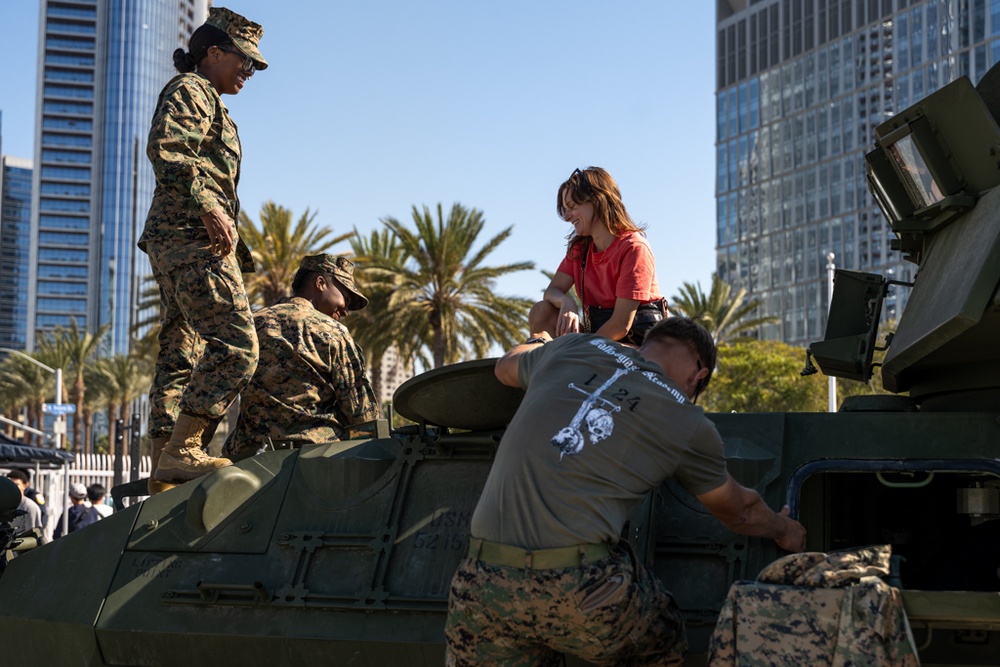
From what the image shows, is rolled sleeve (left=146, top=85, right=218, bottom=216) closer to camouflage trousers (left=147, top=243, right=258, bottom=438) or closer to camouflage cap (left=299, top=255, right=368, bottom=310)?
camouflage trousers (left=147, top=243, right=258, bottom=438)

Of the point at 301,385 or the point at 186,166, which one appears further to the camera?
the point at 301,385

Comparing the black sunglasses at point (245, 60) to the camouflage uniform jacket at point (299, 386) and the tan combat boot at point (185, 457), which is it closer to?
the camouflage uniform jacket at point (299, 386)

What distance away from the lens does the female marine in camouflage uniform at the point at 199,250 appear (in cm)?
559

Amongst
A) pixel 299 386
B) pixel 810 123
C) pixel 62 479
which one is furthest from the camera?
pixel 810 123

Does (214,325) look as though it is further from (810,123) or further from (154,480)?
(810,123)

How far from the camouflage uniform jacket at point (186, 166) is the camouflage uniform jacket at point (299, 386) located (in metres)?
0.70

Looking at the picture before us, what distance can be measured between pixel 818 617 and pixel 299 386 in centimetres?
350

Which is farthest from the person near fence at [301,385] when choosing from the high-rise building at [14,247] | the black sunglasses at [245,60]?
the high-rise building at [14,247]

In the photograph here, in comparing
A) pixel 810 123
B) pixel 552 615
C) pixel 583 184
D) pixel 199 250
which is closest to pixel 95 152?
pixel 810 123

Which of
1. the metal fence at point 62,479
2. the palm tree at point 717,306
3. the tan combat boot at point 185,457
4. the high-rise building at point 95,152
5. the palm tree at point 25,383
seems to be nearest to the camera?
the tan combat boot at point 185,457

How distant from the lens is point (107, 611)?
15.8ft

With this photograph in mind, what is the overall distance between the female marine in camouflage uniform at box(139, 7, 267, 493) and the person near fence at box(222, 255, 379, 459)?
15.0 inches

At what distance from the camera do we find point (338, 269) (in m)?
7.02

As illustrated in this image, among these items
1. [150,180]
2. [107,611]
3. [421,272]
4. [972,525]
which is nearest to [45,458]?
[421,272]
